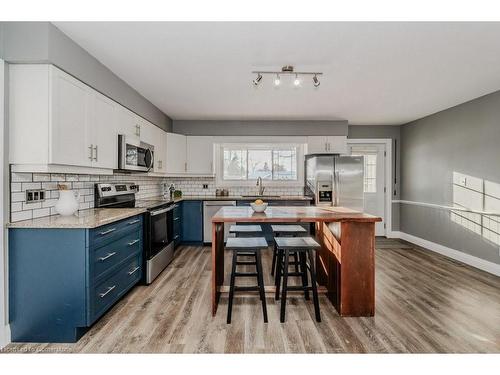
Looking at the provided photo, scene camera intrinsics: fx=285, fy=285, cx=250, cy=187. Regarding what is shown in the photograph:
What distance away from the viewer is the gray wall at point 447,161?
3770 mm

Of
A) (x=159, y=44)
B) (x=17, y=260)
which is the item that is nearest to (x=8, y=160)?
(x=17, y=260)

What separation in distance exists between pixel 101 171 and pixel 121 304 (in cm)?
133

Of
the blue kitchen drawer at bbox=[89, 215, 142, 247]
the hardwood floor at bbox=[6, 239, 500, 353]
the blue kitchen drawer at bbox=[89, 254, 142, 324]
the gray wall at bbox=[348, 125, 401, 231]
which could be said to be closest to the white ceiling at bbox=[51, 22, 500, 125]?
the gray wall at bbox=[348, 125, 401, 231]

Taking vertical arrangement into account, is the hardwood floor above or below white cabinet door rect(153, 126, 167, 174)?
below

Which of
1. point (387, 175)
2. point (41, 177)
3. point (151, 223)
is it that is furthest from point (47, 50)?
point (387, 175)

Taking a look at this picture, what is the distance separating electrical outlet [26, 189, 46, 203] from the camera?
2283 mm

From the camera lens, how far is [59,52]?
2225mm

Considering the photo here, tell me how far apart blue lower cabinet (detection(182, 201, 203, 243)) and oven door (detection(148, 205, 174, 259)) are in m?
0.68

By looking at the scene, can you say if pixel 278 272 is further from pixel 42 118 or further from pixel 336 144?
pixel 336 144

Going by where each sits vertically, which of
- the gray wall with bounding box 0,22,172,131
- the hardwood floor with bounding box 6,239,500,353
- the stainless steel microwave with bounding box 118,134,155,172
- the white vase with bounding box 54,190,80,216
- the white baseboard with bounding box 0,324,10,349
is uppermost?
the gray wall with bounding box 0,22,172,131

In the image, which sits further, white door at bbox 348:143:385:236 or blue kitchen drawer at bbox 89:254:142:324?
white door at bbox 348:143:385:236

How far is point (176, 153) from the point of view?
5.19 m

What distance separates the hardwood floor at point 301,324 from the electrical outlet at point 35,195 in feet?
3.54

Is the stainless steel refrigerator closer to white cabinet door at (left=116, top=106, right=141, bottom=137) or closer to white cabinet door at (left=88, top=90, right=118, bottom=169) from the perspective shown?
white cabinet door at (left=116, top=106, right=141, bottom=137)
